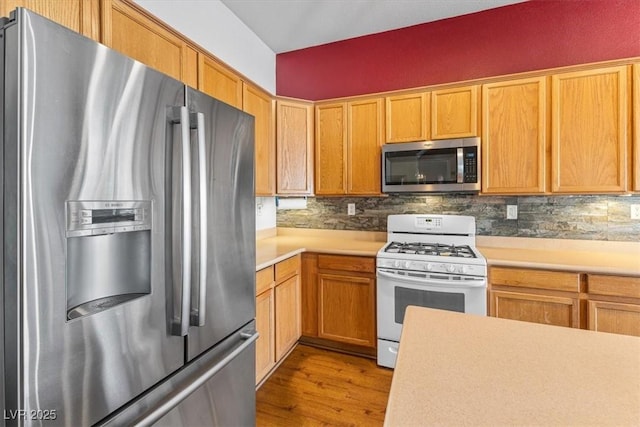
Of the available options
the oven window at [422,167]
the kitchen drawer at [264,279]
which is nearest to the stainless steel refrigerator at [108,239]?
the kitchen drawer at [264,279]

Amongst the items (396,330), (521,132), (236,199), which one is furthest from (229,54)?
(396,330)

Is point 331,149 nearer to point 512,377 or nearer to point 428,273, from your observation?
point 428,273

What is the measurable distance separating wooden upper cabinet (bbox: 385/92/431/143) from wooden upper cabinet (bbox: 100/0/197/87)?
5.21 ft

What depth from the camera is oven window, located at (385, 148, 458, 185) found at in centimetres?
245

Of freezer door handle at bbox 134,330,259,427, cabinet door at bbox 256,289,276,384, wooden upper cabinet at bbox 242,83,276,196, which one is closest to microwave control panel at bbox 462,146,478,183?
wooden upper cabinet at bbox 242,83,276,196

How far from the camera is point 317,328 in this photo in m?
2.61

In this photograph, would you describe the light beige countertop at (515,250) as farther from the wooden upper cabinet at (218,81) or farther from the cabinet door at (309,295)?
the wooden upper cabinet at (218,81)

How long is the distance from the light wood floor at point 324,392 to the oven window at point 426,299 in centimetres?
49

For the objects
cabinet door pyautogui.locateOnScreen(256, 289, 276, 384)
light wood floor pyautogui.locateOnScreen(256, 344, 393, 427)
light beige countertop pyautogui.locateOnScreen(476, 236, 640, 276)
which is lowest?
light wood floor pyautogui.locateOnScreen(256, 344, 393, 427)

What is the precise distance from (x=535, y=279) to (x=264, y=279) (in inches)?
69.2

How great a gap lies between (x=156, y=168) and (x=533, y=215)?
8.88ft

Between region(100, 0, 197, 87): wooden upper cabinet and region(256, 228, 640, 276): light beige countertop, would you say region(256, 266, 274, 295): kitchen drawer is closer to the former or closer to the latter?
region(256, 228, 640, 276): light beige countertop

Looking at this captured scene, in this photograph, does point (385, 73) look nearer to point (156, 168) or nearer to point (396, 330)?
point (396, 330)

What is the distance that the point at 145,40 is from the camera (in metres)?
1.54
